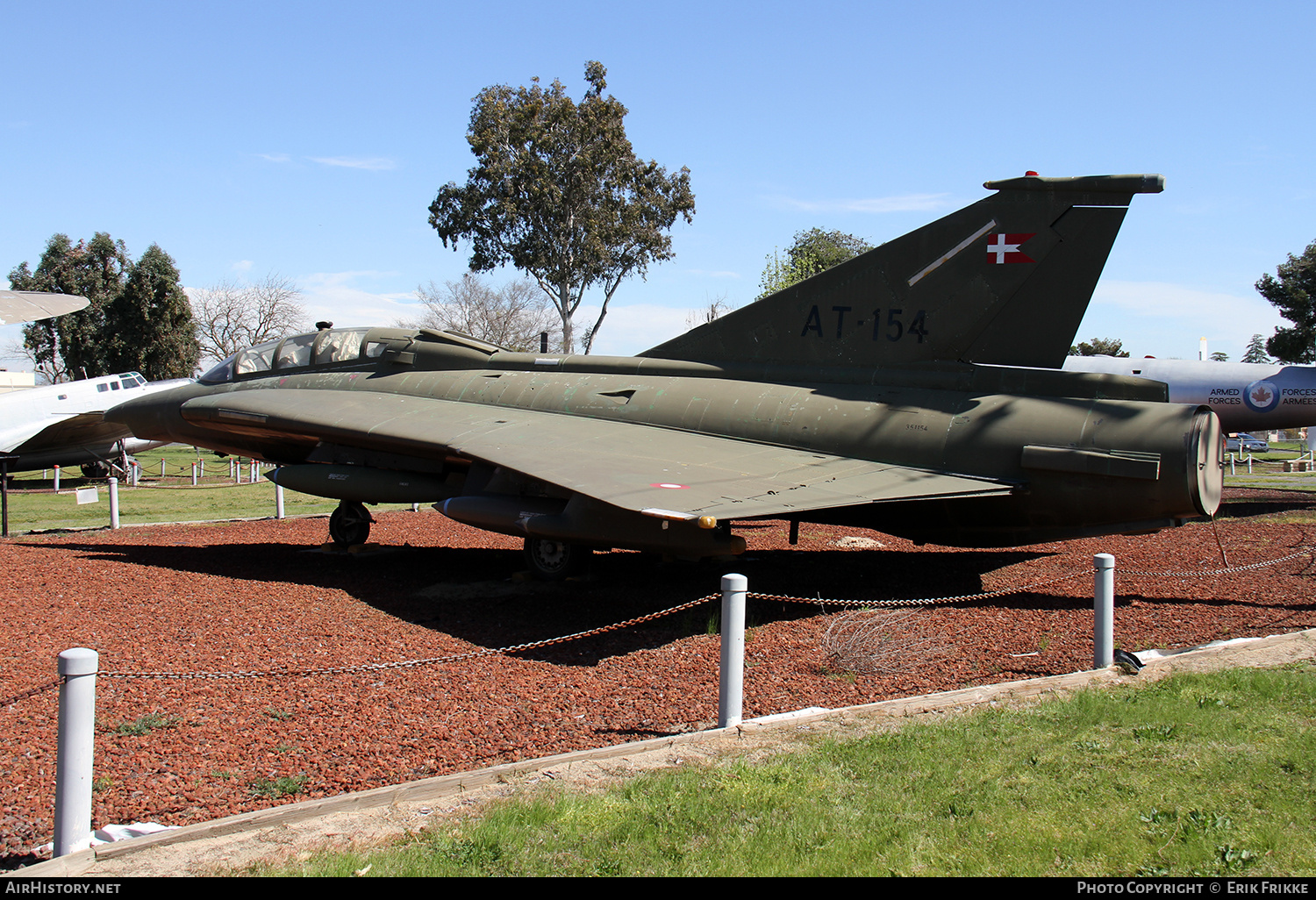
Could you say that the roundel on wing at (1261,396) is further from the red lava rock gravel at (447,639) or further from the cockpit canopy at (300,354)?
the cockpit canopy at (300,354)

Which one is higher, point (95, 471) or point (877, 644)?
point (95, 471)

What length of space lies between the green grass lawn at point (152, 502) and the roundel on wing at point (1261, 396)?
20.2 m

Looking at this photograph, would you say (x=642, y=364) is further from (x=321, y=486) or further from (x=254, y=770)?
(x=254, y=770)

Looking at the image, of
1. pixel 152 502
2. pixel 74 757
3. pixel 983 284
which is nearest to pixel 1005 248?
pixel 983 284

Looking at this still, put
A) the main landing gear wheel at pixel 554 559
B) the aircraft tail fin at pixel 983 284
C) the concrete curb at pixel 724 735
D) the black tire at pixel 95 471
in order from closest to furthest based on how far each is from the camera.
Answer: the concrete curb at pixel 724 735 < the aircraft tail fin at pixel 983 284 < the main landing gear wheel at pixel 554 559 < the black tire at pixel 95 471

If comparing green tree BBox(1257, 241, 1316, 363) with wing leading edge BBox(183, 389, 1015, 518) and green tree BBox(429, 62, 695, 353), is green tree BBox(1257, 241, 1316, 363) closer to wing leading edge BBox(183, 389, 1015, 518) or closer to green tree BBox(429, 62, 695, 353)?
green tree BBox(429, 62, 695, 353)

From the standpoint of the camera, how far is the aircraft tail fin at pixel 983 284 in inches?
400

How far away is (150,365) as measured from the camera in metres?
42.6

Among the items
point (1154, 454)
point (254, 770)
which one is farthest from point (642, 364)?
point (254, 770)

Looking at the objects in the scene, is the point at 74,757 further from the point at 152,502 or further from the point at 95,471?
the point at 95,471

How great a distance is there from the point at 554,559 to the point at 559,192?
37376 millimetres

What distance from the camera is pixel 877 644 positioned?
25.4 feet

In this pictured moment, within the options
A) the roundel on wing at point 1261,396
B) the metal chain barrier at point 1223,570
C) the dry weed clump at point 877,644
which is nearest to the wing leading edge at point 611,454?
the dry weed clump at point 877,644

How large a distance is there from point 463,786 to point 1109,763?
3.65 meters
